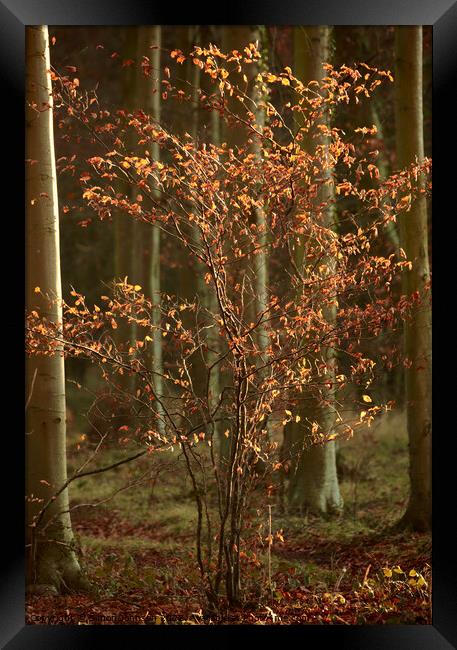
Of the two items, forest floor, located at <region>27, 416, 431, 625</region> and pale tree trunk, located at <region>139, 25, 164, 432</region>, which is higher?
pale tree trunk, located at <region>139, 25, 164, 432</region>

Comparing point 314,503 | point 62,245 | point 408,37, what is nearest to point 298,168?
point 408,37

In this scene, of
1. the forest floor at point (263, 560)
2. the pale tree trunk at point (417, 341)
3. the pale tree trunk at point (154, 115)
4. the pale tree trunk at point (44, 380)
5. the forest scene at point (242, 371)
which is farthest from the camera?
the pale tree trunk at point (154, 115)

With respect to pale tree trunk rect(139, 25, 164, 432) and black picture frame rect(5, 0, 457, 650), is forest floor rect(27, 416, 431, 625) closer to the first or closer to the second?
black picture frame rect(5, 0, 457, 650)

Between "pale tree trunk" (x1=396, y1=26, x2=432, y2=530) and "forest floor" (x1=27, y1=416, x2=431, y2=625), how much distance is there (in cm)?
36

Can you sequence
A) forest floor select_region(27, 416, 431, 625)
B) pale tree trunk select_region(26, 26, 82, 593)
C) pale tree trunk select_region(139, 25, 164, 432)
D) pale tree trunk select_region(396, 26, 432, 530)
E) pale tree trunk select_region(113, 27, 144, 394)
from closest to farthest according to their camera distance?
forest floor select_region(27, 416, 431, 625), pale tree trunk select_region(26, 26, 82, 593), pale tree trunk select_region(396, 26, 432, 530), pale tree trunk select_region(139, 25, 164, 432), pale tree trunk select_region(113, 27, 144, 394)

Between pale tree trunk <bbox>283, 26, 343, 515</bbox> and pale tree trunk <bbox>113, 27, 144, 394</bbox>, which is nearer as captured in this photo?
pale tree trunk <bbox>283, 26, 343, 515</bbox>

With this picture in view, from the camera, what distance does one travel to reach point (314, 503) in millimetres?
7703

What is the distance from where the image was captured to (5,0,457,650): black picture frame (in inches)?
188

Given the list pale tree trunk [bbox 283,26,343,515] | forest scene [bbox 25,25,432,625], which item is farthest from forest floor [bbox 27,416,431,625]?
pale tree trunk [bbox 283,26,343,515]

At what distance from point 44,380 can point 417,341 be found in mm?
3305
